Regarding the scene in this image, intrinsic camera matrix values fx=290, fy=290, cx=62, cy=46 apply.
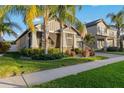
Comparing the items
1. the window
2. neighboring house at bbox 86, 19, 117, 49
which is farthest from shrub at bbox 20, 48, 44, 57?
neighboring house at bbox 86, 19, 117, 49

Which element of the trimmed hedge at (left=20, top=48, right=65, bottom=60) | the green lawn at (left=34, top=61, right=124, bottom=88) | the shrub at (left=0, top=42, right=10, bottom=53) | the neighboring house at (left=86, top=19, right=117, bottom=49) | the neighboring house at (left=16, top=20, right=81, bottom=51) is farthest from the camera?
the neighboring house at (left=86, top=19, right=117, bottom=49)

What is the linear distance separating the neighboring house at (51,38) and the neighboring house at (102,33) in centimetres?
765

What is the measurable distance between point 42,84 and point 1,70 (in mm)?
2775

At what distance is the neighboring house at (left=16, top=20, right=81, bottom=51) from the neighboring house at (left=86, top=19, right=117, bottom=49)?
301 inches

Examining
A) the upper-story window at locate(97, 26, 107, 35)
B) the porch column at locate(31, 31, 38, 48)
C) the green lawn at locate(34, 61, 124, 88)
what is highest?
the upper-story window at locate(97, 26, 107, 35)

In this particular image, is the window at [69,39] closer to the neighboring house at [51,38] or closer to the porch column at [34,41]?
the neighboring house at [51,38]

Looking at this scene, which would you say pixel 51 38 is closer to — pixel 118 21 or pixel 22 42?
pixel 22 42

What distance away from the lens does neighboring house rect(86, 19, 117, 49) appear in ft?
125

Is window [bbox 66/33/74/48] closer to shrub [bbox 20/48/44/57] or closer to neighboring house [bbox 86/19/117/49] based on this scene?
shrub [bbox 20/48/44/57]

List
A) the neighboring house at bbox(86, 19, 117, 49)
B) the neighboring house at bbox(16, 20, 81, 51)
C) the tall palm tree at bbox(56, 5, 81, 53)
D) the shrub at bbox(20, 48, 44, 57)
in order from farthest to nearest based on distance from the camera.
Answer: the neighboring house at bbox(86, 19, 117, 49) < the neighboring house at bbox(16, 20, 81, 51) < the shrub at bbox(20, 48, 44, 57) < the tall palm tree at bbox(56, 5, 81, 53)

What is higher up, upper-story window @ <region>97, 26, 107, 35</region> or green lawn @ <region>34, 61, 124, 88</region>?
upper-story window @ <region>97, 26, 107, 35</region>
